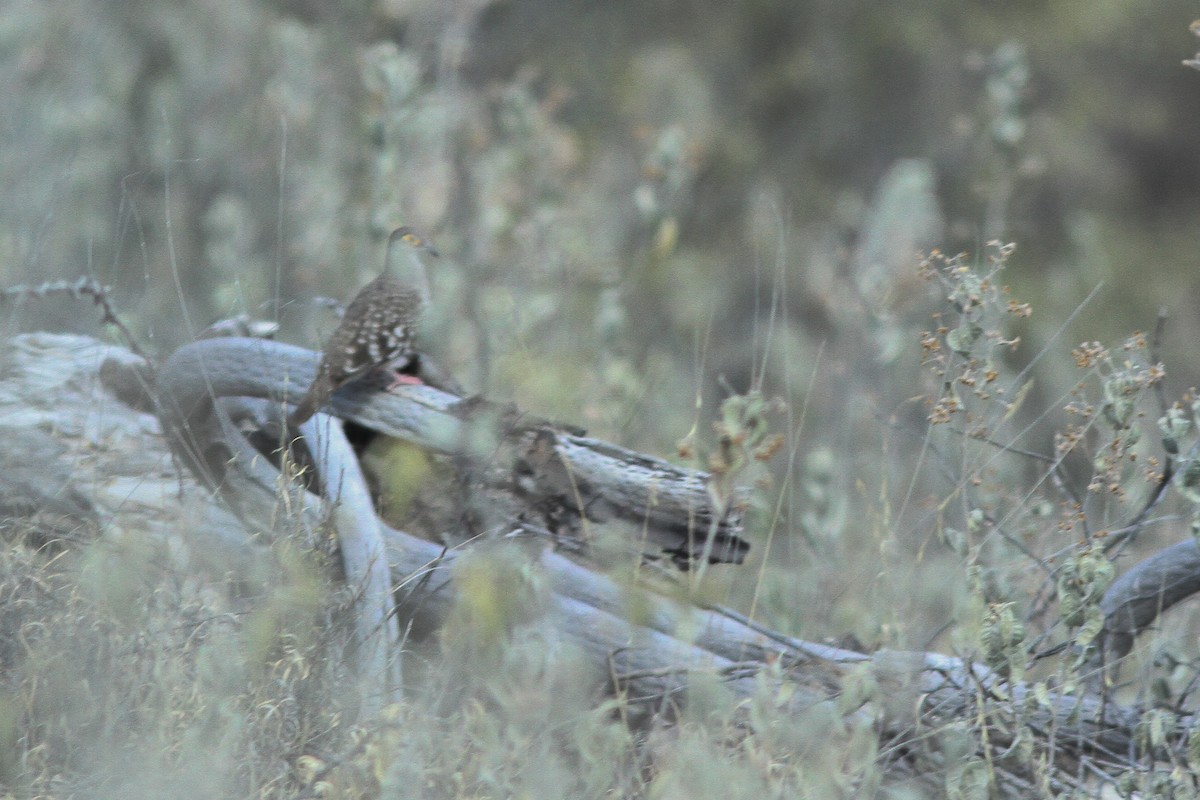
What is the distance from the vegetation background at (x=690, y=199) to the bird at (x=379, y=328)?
257mm

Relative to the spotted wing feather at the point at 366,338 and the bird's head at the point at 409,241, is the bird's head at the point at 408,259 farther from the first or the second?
the spotted wing feather at the point at 366,338

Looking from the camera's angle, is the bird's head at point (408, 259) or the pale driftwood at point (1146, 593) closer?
the pale driftwood at point (1146, 593)

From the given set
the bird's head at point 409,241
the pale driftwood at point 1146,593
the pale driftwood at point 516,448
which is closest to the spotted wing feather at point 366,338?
the pale driftwood at point 516,448

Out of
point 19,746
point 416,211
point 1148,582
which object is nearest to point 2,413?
point 19,746

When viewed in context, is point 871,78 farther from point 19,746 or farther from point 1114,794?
A: point 19,746

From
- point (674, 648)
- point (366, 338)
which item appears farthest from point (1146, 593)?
point (366, 338)

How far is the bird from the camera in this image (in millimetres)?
4527

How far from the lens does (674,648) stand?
157 inches

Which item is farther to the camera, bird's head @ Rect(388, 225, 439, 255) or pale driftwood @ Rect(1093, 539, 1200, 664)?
bird's head @ Rect(388, 225, 439, 255)

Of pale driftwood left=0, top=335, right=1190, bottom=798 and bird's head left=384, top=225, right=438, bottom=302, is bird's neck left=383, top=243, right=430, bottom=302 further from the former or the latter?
pale driftwood left=0, top=335, right=1190, bottom=798

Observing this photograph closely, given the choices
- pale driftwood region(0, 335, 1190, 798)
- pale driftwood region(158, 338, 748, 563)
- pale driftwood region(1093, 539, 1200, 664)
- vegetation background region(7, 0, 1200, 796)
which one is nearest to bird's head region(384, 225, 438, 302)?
vegetation background region(7, 0, 1200, 796)

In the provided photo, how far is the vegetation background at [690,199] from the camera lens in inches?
217

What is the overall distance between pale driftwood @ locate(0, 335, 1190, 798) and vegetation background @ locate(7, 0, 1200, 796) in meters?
0.25

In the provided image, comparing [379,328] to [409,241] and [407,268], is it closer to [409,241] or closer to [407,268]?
[407,268]
